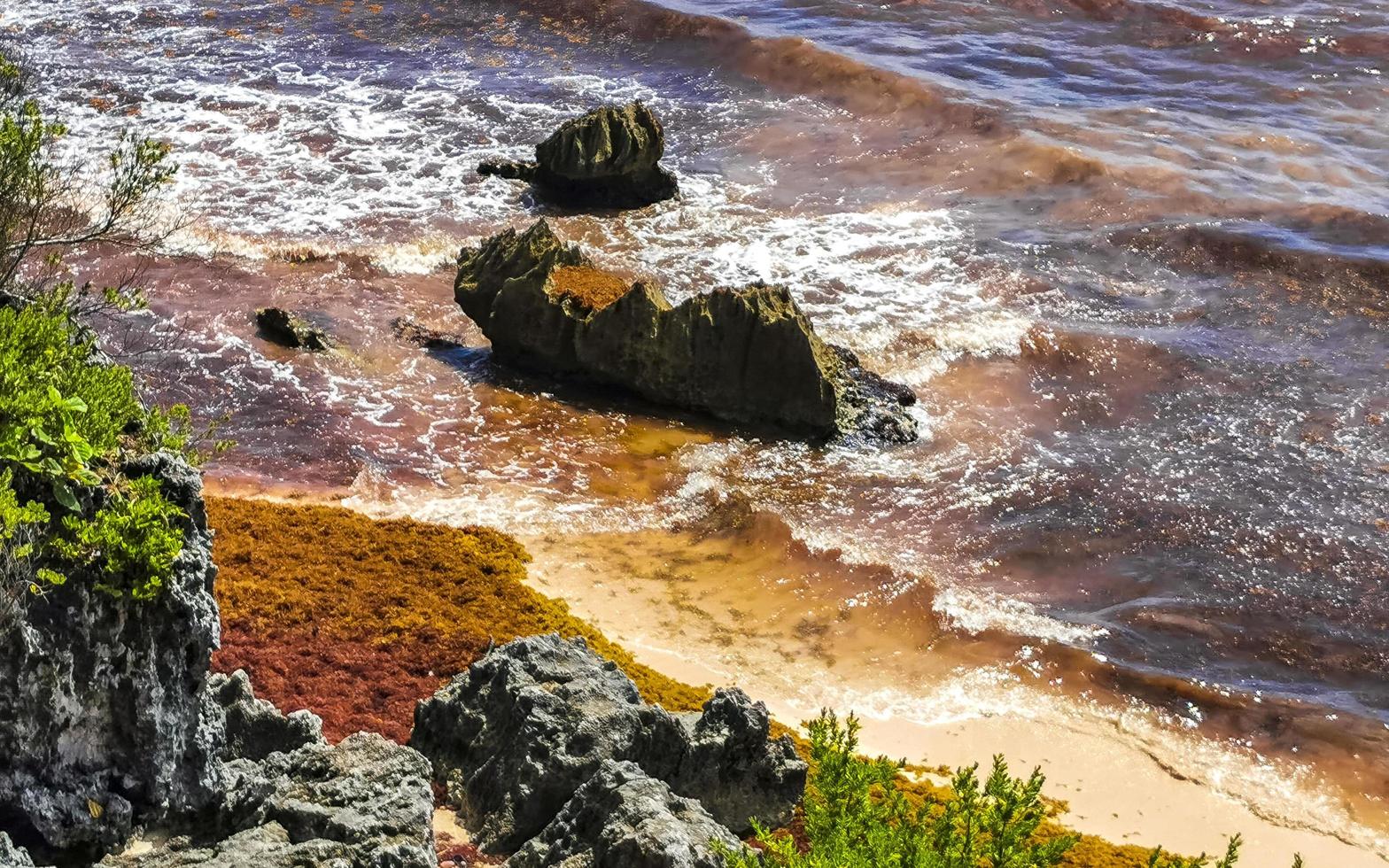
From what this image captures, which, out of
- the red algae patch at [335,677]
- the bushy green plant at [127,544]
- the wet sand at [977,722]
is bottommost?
the wet sand at [977,722]

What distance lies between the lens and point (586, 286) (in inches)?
676

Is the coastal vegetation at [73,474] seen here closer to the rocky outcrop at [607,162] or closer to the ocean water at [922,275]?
the ocean water at [922,275]

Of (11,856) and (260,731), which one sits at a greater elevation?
(11,856)

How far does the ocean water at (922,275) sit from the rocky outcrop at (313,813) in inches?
263

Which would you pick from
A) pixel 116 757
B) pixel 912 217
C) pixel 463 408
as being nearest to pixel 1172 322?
pixel 912 217

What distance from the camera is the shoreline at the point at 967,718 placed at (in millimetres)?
10719

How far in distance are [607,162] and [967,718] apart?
48.8ft

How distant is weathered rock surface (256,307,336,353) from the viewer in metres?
17.5

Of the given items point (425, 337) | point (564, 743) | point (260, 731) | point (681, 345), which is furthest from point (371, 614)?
point (425, 337)

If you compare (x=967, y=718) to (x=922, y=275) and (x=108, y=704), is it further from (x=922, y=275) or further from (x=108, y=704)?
(x=922, y=275)

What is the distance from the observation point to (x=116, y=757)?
6344 millimetres

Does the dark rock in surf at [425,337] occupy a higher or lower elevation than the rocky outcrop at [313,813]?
lower

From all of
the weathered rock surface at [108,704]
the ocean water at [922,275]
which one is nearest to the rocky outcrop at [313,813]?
the weathered rock surface at [108,704]

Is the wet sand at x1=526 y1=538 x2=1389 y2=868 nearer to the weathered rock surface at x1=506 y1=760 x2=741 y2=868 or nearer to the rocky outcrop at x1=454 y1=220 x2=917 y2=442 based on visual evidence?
the rocky outcrop at x1=454 y1=220 x2=917 y2=442
